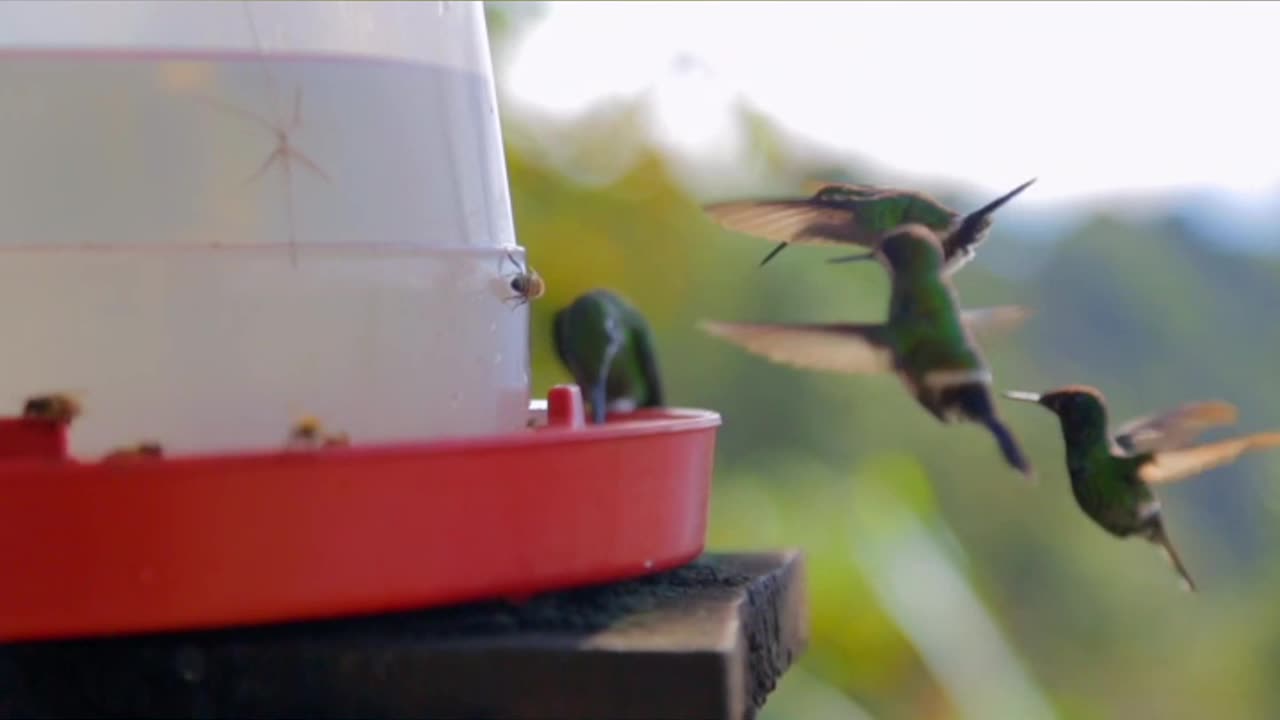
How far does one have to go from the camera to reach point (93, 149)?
3.25 ft

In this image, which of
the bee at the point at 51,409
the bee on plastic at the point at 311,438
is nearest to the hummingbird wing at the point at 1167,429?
the bee on plastic at the point at 311,438

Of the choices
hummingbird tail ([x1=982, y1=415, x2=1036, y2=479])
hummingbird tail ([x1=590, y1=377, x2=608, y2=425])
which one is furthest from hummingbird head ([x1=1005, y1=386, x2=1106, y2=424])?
hummingbird tail ([x1=590, y1=377, x2=608, y2=425])

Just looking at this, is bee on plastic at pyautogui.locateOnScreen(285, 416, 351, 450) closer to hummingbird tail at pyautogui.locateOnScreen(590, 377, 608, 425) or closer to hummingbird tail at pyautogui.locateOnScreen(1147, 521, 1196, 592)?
hummingbird tail at pyautogui.locateOnScreen(590, 377, 608, 425)

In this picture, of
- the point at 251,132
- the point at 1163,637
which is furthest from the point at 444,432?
the point at 1163,637

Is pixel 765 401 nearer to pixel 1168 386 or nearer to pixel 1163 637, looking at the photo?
pixel 1168 386

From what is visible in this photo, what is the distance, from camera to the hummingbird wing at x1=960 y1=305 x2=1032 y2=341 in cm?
136

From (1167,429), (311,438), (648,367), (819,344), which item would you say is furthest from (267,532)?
(1167,429)

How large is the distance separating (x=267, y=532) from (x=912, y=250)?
25.3 inches

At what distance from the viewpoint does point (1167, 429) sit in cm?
153

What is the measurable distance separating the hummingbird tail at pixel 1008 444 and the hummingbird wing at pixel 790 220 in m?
0.19

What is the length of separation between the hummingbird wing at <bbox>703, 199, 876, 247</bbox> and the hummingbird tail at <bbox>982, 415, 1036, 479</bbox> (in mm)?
190

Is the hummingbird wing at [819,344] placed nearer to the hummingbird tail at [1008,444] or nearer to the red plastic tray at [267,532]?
the hummingbird tail at [1008,444]

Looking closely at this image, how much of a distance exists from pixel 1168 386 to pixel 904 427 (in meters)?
0.60

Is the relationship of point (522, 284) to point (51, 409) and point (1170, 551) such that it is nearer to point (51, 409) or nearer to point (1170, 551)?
point (51, 409)
